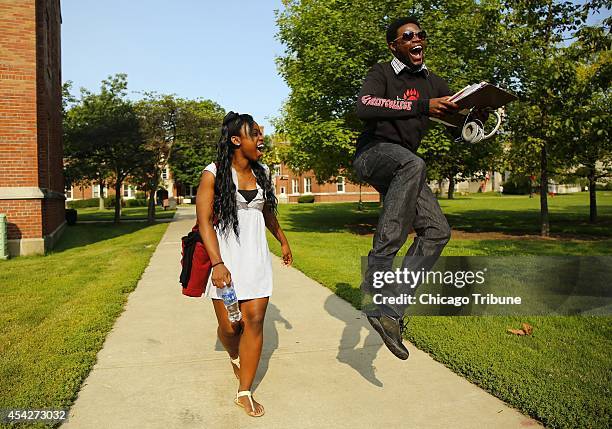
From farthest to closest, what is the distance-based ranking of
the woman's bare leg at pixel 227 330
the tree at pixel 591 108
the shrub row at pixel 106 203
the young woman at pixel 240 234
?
the shrub row at pixel 106 203, the tree at pixel 591 108, the woman's bare leg at pixel 227 330, the young woman at pixel 240 234

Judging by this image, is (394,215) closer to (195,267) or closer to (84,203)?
(195,267)

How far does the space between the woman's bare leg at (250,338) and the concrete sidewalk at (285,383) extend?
0.25 m

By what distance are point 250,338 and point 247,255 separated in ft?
2.02

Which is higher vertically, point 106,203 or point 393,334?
point 106,203

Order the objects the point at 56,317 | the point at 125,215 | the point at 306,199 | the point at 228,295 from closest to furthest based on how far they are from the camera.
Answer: the point at 228,295 < the point at 56,317 < the point at 125,215 < the point at 306,199

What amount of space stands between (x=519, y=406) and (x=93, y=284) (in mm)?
7662

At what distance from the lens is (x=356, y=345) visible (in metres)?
5.07

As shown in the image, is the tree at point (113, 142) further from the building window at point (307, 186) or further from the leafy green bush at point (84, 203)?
the building window at point (307, 186)

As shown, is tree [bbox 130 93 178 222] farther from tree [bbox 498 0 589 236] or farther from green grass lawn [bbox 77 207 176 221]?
tree [bbox 498 0 589 236]

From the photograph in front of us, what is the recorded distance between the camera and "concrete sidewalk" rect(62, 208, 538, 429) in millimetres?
3357

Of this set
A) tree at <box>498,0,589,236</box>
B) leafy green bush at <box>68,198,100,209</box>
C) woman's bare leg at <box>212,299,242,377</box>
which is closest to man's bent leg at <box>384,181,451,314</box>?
woman's bare leg at <box>212,299,242,377</box>

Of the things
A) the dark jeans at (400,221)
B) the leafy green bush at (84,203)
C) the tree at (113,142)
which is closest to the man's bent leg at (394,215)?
the dark jeans at (400,221)

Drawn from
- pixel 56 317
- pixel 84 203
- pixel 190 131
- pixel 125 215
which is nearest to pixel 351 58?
pixel 190 131

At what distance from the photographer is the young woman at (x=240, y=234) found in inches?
140
